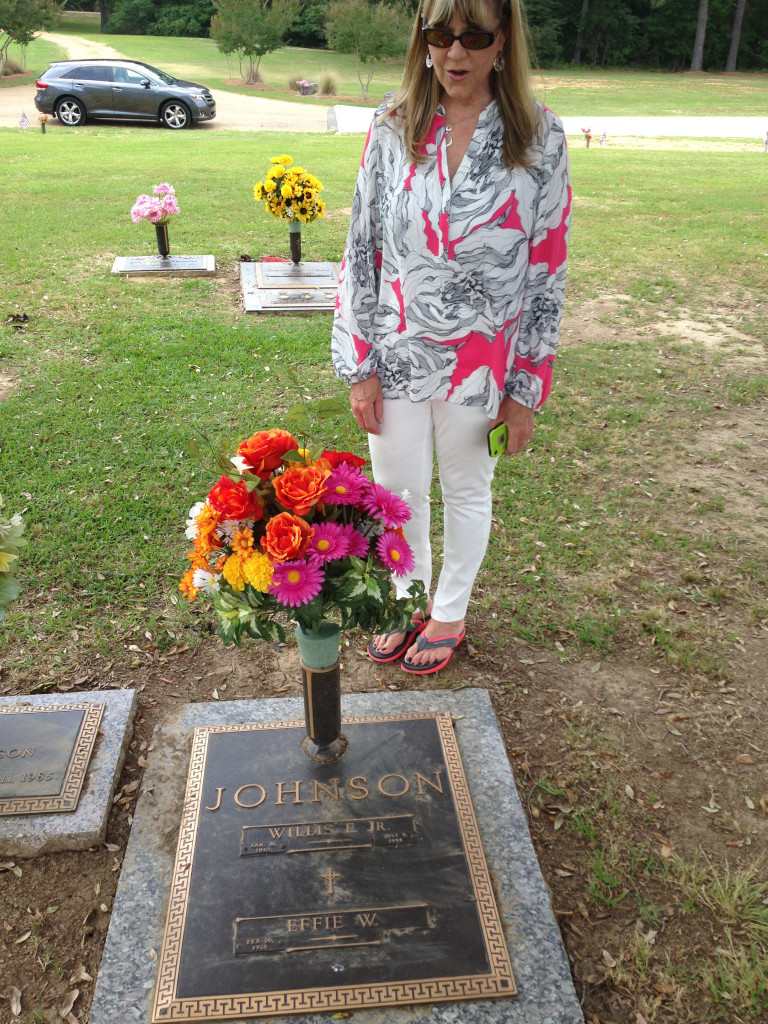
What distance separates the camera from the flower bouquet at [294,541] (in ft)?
6.07

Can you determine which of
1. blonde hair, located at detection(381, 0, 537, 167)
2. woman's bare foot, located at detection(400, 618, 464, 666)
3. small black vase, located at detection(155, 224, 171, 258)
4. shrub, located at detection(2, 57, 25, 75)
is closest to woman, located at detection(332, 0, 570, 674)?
blonde hair, located at detection(381, 0, 537, 167)

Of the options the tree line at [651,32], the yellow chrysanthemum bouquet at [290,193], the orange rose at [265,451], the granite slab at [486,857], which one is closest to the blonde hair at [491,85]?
the orange rose at [265,451]

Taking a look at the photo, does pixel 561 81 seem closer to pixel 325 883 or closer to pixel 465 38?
pixel 465 38

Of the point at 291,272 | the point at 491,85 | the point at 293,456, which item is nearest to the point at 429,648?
the point at 293,456

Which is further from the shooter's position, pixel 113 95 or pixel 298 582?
pixel 113 95

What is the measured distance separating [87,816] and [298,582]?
1172 mm

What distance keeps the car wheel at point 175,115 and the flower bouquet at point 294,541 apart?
746 inches

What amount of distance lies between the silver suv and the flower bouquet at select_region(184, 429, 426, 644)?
19115 millimetres

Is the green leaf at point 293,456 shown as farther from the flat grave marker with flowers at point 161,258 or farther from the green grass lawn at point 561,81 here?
the green grass lawn at point 561,81

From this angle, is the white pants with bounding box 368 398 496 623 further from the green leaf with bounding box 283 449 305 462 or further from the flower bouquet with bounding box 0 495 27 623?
the flower bouquet with bounding box 0 495 27 623

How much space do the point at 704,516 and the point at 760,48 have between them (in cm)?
4418

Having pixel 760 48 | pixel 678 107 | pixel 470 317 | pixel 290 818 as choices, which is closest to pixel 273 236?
pixel 470 317

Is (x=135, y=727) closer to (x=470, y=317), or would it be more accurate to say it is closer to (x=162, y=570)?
(x=162, y=570)

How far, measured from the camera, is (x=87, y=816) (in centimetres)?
237
